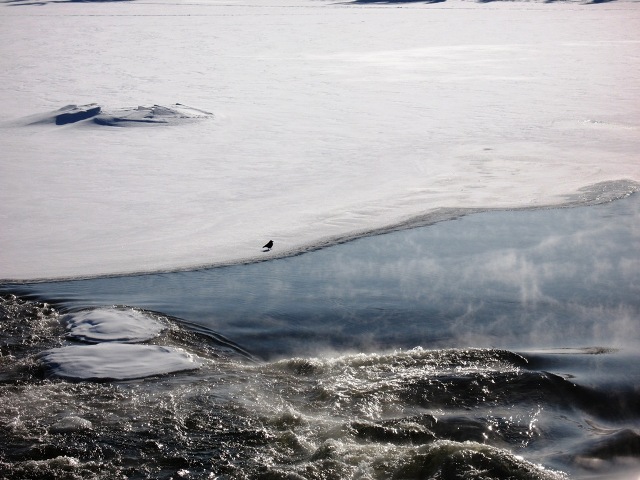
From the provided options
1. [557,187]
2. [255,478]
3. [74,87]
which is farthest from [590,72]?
[255,478]

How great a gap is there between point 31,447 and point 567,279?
3599 mm

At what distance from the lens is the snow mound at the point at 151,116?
9781mm

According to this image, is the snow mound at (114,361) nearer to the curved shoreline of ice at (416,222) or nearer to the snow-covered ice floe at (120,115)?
the curved shoreline of ice at (416,222)

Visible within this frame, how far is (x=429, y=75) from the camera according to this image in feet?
44.3

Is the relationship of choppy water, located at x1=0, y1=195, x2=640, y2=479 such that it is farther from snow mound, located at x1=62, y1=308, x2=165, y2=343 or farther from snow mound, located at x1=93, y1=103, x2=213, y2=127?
snow mound, located at x1=93, y1=103, x2=213, y2=127

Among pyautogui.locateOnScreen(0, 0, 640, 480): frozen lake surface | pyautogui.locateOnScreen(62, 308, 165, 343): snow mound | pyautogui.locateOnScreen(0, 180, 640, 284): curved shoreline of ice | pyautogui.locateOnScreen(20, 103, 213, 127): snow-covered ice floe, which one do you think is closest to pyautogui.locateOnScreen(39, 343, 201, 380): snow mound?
pyautogui.locateOnScreen(0, 0, 640, 480): frozen lake surface

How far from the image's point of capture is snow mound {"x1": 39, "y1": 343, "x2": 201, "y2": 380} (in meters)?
4.04

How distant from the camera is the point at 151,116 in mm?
9992

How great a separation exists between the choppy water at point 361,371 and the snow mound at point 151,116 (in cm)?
480

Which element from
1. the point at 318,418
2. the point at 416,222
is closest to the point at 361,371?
the point at 318,418

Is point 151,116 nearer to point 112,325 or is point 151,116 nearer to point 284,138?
point 284,138

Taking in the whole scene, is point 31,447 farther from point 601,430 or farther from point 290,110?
point 290,110

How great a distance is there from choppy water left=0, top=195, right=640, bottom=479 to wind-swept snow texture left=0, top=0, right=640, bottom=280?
20.0 inches

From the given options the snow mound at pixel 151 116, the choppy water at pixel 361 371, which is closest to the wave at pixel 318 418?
the choppy water at pixel 361 371
